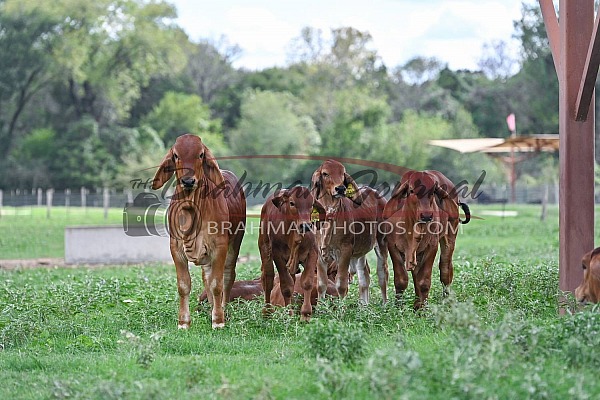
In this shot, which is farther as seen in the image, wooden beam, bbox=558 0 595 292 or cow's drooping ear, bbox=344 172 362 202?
cow's drooping ear, bbox=344 172 362 202

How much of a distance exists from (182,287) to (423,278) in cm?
261

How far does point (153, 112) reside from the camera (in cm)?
6350

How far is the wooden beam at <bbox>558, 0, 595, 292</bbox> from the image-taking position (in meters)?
9.62

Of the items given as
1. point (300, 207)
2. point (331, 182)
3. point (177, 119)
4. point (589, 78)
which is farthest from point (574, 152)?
point (177, 119)

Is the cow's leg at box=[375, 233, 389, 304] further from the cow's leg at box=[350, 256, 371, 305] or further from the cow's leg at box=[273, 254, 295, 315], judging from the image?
the cow's leg at box=[273, 254, 295, 315]

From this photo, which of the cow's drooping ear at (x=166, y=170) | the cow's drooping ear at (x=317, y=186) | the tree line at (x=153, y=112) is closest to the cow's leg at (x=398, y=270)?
the cow's drooping ear at (x=317, y=186)

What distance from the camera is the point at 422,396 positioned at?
18.5 feet

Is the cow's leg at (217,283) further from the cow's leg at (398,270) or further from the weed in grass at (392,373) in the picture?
the weed in grass at (392,373)

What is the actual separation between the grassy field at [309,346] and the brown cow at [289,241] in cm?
47

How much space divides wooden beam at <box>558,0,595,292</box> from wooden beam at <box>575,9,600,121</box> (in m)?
0.13

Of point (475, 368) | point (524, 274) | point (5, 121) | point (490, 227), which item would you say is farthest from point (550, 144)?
point (5, 121)

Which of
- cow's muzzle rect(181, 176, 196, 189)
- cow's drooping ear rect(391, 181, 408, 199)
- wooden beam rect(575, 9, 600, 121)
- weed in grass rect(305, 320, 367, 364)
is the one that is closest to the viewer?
weed in grass rect(305, 320, 367, 364)

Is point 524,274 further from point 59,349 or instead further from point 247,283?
point 59,349

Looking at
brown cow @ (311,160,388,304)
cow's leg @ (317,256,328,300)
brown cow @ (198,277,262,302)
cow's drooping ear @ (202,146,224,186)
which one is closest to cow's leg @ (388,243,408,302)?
brown cow @ (311,160,388,304)
